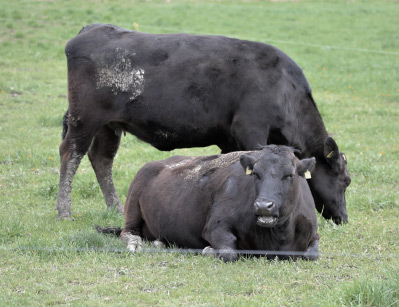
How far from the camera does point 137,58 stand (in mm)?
8875

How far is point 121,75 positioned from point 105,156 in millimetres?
1365

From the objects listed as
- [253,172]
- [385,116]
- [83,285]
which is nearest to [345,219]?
[253,172]

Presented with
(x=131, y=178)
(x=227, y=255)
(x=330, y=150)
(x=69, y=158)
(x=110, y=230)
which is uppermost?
(x=330, y=150)

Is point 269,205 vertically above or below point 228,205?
above

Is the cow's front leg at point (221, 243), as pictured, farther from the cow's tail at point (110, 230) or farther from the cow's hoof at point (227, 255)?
the cow's tail at point (110, 230)

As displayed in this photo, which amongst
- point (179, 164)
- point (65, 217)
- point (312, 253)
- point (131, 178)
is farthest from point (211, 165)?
point (131, 178)

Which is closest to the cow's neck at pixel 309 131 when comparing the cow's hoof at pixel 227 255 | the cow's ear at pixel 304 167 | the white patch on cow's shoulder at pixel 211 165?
the white patch on cow's shoulder at pixel 211 165

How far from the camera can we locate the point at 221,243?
682 cm

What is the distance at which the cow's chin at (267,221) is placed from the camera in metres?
6.30

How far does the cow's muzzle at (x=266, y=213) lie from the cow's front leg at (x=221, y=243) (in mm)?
541

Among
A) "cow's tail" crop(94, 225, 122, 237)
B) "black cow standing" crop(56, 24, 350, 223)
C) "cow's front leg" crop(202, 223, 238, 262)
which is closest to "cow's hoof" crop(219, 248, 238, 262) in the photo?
"cow's front leg" crop(202, 223, 238, 262)

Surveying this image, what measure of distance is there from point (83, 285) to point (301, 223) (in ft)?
7.57

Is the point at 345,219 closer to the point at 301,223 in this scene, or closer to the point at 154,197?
the point at 301,223

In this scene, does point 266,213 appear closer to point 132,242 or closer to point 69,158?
point 132,242
